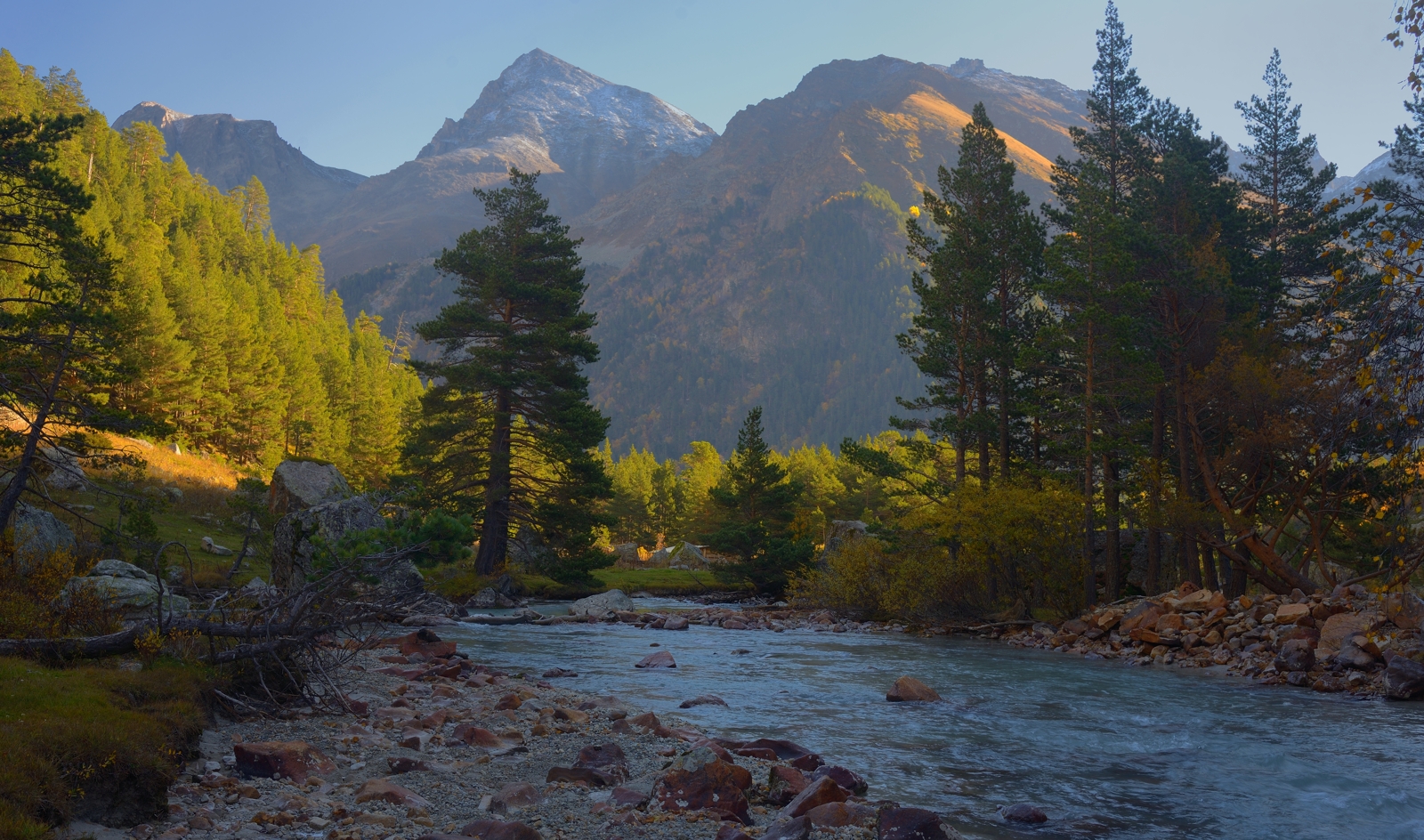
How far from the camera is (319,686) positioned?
11195 millimetres

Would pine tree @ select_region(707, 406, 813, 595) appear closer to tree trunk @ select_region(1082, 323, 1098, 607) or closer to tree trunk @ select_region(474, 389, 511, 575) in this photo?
tree trunk @ select_region(474, 389, 511, 575)

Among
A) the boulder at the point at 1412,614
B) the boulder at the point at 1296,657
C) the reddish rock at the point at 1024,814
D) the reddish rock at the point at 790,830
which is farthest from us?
the boulder at the point at 1296,657

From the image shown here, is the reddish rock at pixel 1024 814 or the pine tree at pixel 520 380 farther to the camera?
the pine tree at pixel 520 380

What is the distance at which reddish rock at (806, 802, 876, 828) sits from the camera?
667cm

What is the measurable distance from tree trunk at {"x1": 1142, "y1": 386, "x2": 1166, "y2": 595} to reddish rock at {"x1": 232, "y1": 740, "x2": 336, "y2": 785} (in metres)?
24.1

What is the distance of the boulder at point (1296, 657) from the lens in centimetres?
1639

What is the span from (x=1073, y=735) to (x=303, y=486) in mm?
30626

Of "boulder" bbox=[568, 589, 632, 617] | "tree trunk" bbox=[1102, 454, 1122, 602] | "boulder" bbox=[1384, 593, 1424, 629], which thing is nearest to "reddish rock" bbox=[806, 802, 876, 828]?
Answer: "boulder" bbox=[1384, 593, 1424, 629]

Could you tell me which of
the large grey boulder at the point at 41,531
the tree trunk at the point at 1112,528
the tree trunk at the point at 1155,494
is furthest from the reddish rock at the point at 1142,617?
the large grey boulder at the point at 41,531

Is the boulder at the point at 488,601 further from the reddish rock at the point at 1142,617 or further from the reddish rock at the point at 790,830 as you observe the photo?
the reddish rock at the point at 790,830

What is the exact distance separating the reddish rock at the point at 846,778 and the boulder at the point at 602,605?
23.9m

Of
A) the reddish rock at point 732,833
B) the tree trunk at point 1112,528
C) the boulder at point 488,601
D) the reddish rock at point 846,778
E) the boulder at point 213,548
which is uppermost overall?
the tree trunk at point 1112,528

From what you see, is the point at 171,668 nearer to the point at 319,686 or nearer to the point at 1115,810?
the point at 319,686

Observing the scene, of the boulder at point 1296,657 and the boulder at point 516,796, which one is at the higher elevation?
the boulder at point 1296,657
